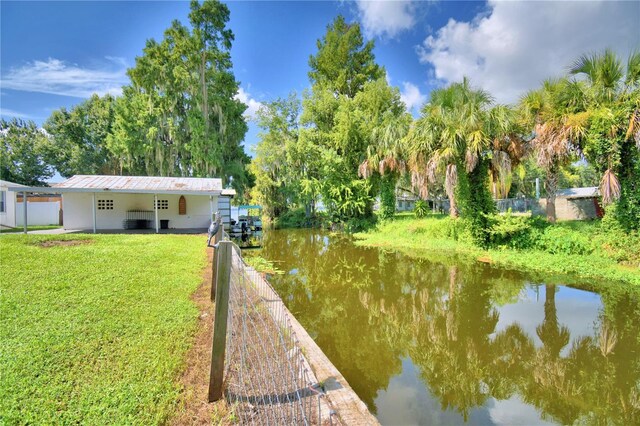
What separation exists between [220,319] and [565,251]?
474 inches

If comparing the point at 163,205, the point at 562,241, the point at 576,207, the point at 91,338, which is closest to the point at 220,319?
the point at 91,338

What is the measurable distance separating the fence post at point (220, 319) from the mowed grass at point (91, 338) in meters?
0.43

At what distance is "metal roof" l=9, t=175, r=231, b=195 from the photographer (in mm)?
13861

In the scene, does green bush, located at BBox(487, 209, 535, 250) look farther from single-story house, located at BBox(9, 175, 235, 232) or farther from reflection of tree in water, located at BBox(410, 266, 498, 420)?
single-story house, located at BBox(9, 175, 235, 232)

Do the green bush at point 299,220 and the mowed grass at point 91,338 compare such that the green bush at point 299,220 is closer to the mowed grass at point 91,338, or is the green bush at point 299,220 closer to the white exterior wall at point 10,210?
the white exterior wall at point 10,210

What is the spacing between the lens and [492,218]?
A: 1241 cm

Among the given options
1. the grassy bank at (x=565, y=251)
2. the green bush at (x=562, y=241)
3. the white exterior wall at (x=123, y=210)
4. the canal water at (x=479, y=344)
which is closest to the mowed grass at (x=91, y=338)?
the canal water at (x=479, y=344)

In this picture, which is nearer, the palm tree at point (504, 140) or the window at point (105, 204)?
the palm tree at point (504, 140)

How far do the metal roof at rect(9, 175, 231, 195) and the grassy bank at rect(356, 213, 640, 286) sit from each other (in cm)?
1092

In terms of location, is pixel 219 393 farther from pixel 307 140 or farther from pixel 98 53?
pixel 307 140

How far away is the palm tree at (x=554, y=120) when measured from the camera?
34.0ft

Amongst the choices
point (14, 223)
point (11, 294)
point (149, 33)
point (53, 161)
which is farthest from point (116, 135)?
point (11, 294)

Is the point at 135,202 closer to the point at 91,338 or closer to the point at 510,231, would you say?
the point at 91,338

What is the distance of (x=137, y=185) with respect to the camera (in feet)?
51.0
